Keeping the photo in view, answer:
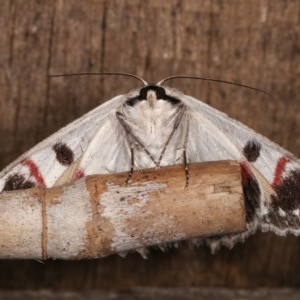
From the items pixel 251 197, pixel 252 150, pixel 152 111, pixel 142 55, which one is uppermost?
pixel 142 55

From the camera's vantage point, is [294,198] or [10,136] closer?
[294,198]

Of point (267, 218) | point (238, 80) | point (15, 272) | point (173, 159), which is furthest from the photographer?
point (15, 272)

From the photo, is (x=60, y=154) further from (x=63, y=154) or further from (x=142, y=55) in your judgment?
(x=142, y=55)

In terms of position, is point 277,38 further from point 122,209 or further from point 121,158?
point 122,209

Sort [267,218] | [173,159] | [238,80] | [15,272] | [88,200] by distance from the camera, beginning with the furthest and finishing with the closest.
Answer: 1. [15,272]
2. [238,80]
3. [173,159]
4. [267,218]
5. [88,200]

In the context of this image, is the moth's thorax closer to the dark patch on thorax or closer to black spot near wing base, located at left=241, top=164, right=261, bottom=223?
the dark patch on thorax

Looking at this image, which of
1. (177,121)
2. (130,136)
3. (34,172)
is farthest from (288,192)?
(34,172)

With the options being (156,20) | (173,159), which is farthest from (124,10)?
(173,159)
